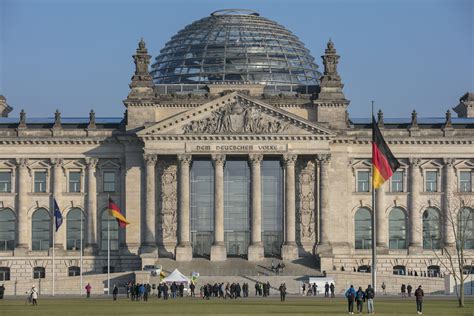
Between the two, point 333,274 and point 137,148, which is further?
point 137,148

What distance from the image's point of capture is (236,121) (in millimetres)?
159250

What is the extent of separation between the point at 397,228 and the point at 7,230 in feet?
132

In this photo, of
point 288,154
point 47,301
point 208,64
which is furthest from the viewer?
point 208,64

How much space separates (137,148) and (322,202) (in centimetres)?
1951

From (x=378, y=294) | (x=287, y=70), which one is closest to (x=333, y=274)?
(x=378, y=294)

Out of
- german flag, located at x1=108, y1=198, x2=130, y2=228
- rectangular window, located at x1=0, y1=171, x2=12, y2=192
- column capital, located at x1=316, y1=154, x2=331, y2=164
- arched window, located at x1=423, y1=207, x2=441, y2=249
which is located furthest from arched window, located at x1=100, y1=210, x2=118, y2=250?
arched window, located at x1=423, y1=207, x2=441, y2=249

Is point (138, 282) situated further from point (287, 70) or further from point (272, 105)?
point (287, 70)

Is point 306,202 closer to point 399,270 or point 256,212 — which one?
point 256,212

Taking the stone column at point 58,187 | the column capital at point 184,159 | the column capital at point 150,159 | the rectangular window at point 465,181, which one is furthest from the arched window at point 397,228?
the stone column at point 58,187

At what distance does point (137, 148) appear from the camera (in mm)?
163000

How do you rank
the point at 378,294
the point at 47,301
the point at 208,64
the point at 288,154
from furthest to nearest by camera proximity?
the point at 208,64 < the point at 288,154 < the point at 378,294 < the point at 47,301

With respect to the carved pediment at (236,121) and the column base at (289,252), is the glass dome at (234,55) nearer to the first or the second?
the carved pediment at (236,121)

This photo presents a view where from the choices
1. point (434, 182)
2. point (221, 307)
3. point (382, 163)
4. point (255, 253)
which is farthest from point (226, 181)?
point (382, 163)

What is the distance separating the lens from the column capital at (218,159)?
158750 millimetres
